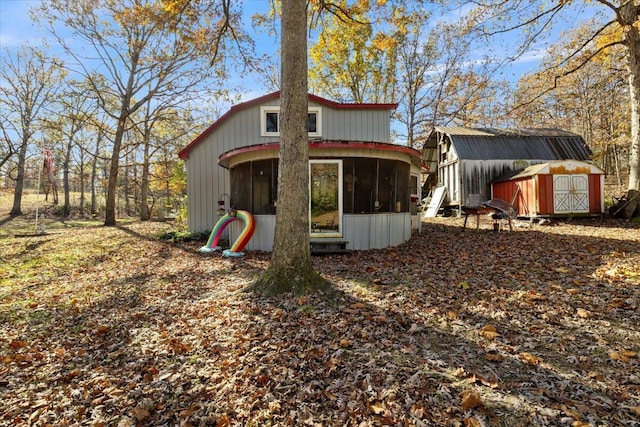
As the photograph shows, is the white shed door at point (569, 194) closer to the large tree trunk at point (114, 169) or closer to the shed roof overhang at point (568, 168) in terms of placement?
the shed roof overhang at point (568, 168)

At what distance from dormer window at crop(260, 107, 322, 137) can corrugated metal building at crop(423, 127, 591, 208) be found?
33.8 feet

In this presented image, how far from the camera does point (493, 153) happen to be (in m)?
18.7

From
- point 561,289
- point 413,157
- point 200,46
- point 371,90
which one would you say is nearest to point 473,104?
point 371,90

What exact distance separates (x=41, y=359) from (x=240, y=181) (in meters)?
6.76

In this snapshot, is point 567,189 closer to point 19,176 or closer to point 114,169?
point 114,169

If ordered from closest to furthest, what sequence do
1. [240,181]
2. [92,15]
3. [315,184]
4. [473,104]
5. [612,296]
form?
[612,296] → [315,184] → [240,181] → [92,15] → [473,104]

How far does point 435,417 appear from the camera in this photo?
2396 millimetres

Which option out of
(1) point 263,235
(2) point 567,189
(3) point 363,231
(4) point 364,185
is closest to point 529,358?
(3) point 363,231

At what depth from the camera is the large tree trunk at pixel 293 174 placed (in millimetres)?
5070

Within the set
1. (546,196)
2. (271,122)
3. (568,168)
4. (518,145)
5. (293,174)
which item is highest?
(518,145)

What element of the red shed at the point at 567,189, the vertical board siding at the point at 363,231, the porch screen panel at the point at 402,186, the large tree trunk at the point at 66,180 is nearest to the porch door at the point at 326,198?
the vertical board siding at the point at 363,231

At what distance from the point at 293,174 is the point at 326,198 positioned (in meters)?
4.01

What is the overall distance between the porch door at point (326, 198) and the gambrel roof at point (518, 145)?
12.3 meters

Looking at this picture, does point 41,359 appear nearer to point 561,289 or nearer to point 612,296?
point 561,289
